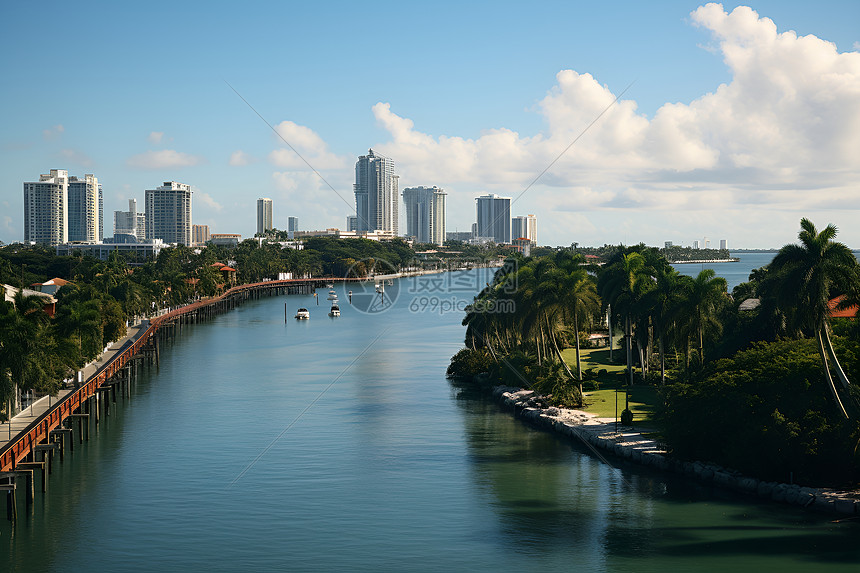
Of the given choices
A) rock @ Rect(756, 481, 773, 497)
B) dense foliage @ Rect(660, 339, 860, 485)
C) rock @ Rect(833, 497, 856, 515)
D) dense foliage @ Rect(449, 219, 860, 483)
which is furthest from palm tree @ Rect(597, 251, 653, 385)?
rock @ Rect(833, 497, 856, 515)

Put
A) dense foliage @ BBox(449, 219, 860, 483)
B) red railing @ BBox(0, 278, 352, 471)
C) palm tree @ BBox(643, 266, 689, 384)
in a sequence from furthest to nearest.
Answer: palm tree @ BBox(643, 266, 689, 384) < red railing @ BBox(0, 278, 352, 471) < dense foliage @ BBox(449, 219, 860, 483)

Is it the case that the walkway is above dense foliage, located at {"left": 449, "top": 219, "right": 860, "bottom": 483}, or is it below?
below

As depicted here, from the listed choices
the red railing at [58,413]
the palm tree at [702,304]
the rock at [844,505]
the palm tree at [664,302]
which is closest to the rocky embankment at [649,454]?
the rock at [844,505]

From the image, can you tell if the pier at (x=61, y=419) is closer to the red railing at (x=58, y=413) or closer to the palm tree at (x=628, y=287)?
the red railing at (x=58, y=413)

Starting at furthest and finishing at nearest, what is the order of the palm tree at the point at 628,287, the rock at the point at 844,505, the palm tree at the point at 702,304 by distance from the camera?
the palm tree at the point at 628,287 → the palm tree at the point at 702,304 → the rock at the point at 844,505

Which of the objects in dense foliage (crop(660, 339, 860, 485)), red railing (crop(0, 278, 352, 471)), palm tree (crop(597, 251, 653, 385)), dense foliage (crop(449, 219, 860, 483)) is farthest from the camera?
palm tree (crop(597, 251, 653, 385))

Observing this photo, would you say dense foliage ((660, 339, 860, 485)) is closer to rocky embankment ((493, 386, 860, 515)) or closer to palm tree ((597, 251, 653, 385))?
rocky embankment ((493, 386, 860, 515))
